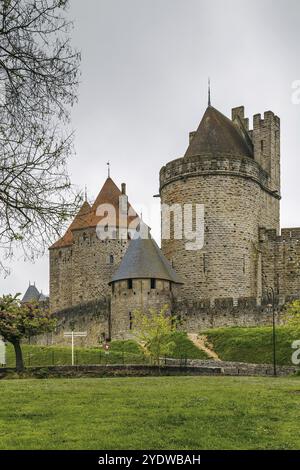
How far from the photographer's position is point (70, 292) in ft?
182

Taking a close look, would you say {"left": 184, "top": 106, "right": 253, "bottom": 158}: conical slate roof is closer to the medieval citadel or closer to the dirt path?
the medieval citadel

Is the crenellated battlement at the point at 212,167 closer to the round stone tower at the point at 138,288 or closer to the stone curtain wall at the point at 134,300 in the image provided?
the round stone tower at the point at 138,288

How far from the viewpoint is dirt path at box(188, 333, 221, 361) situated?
120 ft

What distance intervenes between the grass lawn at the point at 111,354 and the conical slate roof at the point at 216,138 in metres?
11.3

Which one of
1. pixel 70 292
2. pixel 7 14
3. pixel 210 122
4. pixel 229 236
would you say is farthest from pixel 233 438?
pixel 70 292

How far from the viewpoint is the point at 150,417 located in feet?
49.6

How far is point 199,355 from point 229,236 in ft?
30.7

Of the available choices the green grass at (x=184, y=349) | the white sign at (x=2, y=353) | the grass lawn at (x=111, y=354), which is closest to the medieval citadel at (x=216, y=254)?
the grass lawn at (x=111, y=354)

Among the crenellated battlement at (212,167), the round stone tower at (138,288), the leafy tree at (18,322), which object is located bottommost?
the leafy tree at (18,322)

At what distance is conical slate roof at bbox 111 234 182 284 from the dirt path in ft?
12.9

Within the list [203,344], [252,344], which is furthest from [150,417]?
[203,344]

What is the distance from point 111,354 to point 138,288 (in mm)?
6149

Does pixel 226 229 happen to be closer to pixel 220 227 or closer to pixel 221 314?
pixel 220 227

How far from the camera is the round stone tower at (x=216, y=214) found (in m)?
44.1
